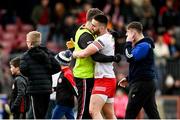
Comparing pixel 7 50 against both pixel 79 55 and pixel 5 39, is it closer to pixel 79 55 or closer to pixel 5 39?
pixel 5 39

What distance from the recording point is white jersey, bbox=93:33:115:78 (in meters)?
14.5

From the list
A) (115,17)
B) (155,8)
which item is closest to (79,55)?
(115,17)

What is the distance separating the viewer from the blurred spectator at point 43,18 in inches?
1040

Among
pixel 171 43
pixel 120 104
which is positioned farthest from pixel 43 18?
pixel 120 104

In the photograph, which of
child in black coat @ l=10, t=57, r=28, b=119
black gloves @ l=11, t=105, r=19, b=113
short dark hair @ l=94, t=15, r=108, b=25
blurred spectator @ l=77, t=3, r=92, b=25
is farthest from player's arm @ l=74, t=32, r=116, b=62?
blurred spectator @ l=77, t=3, r=92, b=25

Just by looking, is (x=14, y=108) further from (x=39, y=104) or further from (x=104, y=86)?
(x=104, y=86)

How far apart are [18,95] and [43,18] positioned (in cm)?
1107

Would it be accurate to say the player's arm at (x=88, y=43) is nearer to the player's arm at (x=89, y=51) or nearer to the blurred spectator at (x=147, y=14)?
the player's arm at (x=89, y=51)

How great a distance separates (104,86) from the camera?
14.6m

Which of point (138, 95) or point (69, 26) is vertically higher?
point (69, 26)

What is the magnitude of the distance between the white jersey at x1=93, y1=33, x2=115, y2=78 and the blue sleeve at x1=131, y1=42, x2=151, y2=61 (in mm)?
569

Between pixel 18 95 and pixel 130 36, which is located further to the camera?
pixel 18 95

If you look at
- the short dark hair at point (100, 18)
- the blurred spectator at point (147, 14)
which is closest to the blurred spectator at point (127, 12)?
the blurred spectator at point (147, 14)

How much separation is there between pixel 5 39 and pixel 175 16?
6.08 meters
